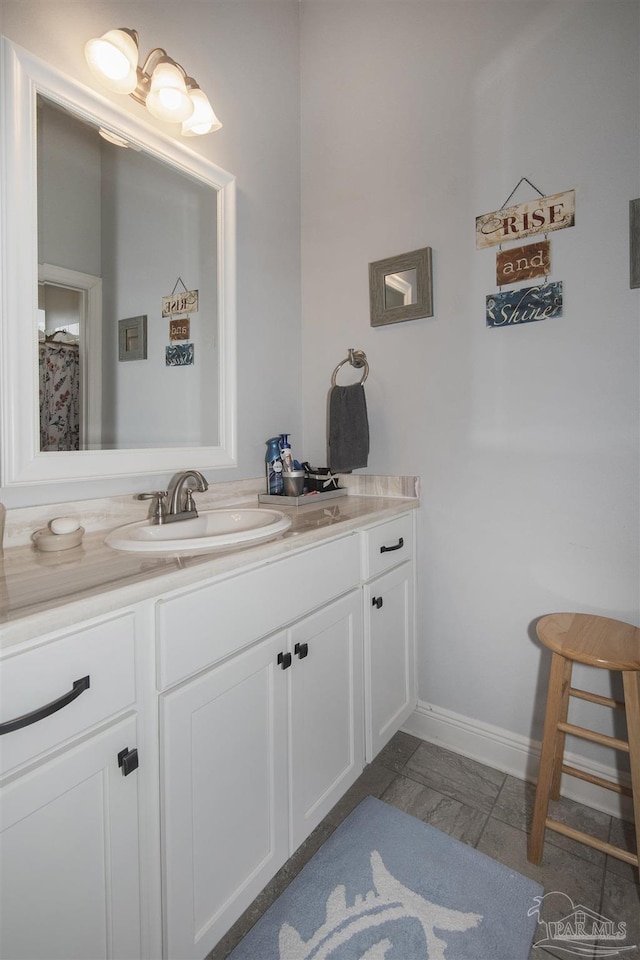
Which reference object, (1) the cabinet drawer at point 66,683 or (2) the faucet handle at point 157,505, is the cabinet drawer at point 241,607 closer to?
(1) the cabinet drawer at point 66,683

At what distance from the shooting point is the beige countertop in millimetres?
655

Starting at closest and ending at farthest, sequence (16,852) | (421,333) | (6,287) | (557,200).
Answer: (16,852), (6,287), (557,200), (421,333)

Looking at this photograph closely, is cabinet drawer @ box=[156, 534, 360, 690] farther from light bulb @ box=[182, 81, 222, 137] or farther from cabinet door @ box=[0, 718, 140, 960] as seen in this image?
light bulb @ box=[182, 81, 222, 137]

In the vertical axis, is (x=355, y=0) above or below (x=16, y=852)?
above

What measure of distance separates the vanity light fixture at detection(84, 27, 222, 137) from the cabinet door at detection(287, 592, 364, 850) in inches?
59.0

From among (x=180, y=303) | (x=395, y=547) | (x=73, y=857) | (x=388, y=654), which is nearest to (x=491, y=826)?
(x=388, y=654)

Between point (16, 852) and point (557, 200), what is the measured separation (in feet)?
6.53

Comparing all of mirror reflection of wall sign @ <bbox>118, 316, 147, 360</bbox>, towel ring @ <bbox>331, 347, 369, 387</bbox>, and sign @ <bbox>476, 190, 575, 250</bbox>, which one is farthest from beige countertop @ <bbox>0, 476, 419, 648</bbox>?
and sign @ <bbox>476, 190, 575, 250</bbox>

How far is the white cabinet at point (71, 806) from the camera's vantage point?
630 mm

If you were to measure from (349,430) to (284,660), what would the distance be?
94 centimetres

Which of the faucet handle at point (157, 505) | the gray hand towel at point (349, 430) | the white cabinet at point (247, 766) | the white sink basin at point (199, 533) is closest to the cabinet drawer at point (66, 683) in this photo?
the white cabinet at point (247, 766)

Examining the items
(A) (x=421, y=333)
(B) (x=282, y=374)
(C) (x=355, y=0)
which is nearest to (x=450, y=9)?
(C) (x=355, y=0)

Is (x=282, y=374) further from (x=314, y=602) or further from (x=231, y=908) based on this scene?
(x=231, y=908)

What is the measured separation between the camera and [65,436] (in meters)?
1.16
